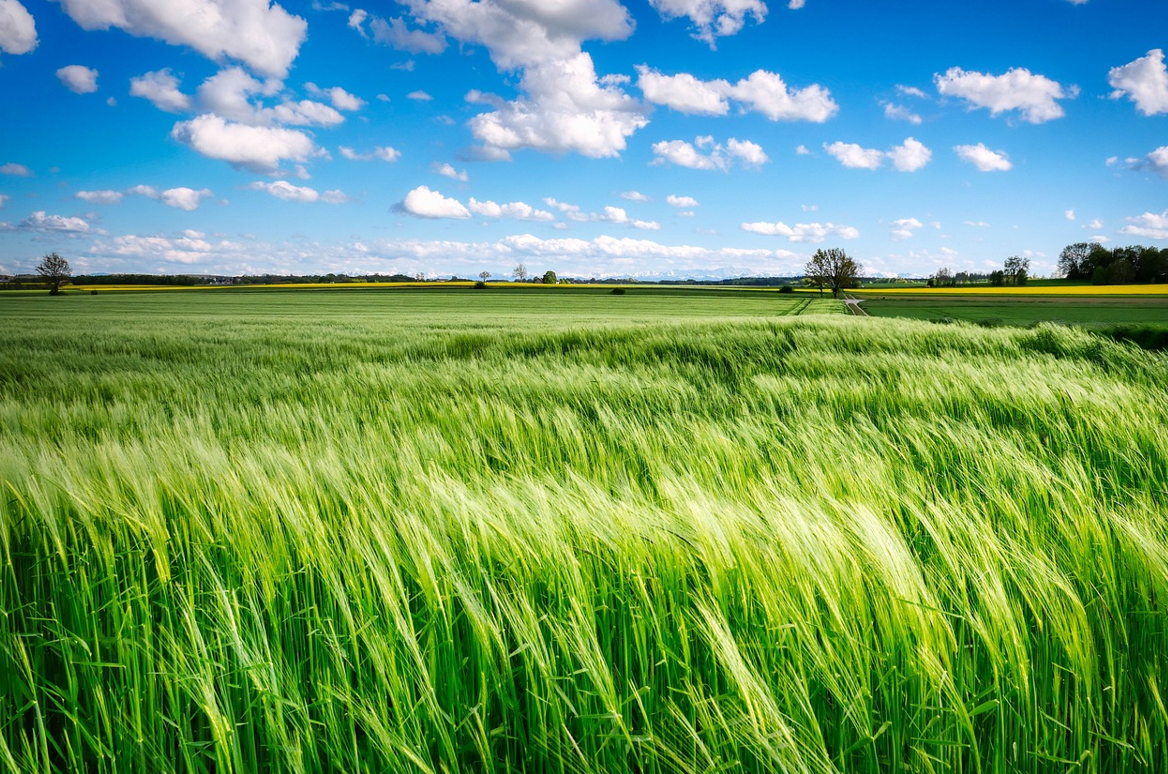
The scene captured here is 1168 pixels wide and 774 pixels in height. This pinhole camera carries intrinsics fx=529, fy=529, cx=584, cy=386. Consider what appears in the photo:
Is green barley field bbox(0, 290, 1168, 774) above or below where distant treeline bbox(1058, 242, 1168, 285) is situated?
below

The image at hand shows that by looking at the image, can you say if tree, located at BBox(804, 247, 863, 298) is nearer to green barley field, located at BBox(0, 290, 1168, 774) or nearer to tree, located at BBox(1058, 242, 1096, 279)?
tree, located at BBox(1058, 242, 1096, 279)

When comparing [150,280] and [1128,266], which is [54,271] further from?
[1128,266]

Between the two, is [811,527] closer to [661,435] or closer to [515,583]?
[515,583]

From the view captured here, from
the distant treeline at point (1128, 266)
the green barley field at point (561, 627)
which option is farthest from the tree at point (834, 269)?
the green barley field at point (561, 627)

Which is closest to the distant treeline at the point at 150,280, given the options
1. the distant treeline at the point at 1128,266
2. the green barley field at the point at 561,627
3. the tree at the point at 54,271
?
the tree at the point at 54,271

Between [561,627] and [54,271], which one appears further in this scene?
[54,271]

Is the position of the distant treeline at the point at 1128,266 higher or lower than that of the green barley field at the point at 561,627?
higher

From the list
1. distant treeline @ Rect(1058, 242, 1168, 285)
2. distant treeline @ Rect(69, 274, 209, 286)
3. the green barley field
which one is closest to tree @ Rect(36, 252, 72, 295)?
distant treeline @ Rect(69, 274, 209, 286)

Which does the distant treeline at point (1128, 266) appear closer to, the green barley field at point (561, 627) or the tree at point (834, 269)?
the tree at point (834, 269)

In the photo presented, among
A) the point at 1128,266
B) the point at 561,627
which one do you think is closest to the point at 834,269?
the point at 1128,266

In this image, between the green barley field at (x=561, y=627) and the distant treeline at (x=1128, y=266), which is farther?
the distant treeline at (x=1128, y=266)

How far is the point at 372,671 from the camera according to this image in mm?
944

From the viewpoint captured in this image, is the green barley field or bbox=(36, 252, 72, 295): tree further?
bbox=(36, 252, 72, 295): tree

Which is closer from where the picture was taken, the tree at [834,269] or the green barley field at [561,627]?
the green barley field at [561,627]
